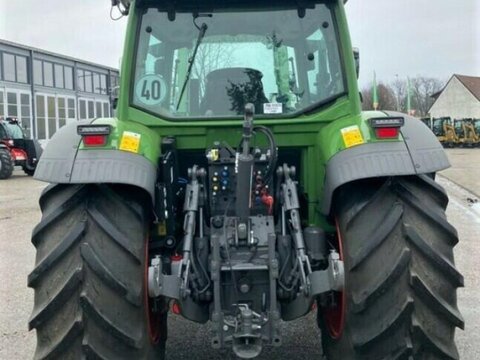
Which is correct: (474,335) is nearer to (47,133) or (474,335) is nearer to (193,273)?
(193,273)

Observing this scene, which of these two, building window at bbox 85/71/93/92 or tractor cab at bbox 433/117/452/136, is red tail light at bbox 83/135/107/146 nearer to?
building window at bbox 85/71/93/92

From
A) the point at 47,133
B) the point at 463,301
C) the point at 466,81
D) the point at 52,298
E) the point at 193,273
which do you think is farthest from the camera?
the point at 466,81

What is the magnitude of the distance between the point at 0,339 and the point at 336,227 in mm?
2971

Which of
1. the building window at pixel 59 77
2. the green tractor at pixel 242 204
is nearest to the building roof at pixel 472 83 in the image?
the building window at pixel 59 77

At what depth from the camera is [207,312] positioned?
3355 mm

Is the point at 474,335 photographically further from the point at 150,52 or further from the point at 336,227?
the point at 150,52

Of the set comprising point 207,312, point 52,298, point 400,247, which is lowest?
point 207,312

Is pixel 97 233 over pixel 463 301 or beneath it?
over

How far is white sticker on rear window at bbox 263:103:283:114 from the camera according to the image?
3.62 m

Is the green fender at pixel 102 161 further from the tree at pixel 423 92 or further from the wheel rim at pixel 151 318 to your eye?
the tree at pixel 423 92

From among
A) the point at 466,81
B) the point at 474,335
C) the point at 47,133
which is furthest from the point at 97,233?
the point at 466,81

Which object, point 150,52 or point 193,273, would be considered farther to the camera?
point 150,52

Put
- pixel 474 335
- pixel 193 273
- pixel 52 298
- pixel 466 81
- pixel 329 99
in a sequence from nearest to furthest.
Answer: pixel 52 298
pixel 193 273
pixel 329 99
pixel 474 335
pixel 466 81

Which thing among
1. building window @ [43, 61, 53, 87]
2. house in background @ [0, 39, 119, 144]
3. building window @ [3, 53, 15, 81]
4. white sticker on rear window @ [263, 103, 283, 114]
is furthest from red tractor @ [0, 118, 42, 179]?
white sticker on rear window @ [263, 103, 283, 114]
